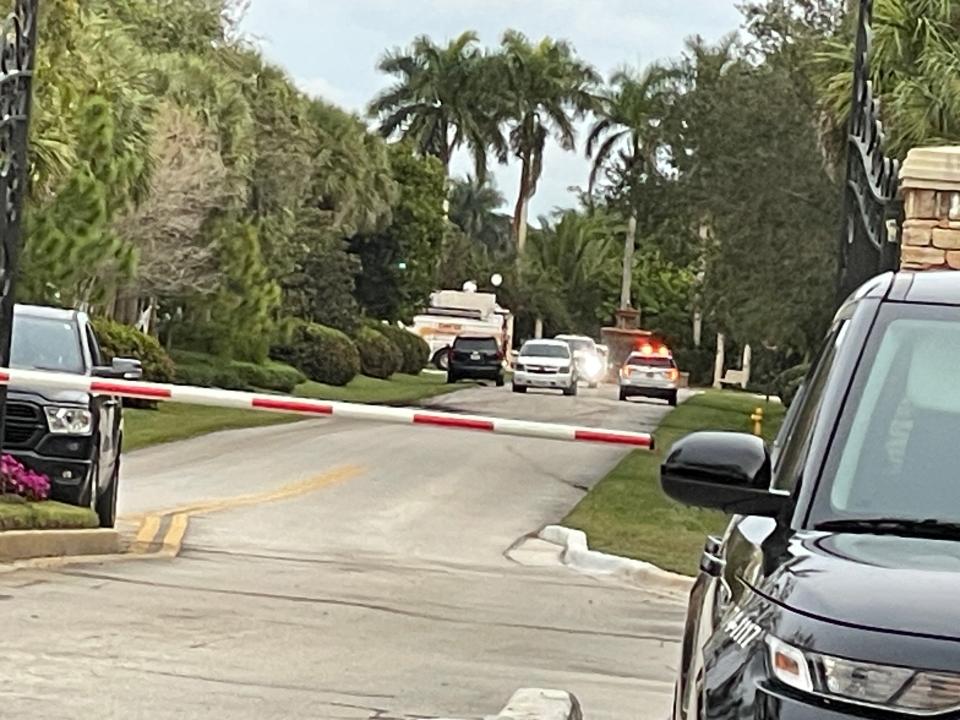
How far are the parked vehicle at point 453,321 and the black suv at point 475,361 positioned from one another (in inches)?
393

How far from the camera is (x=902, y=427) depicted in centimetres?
485

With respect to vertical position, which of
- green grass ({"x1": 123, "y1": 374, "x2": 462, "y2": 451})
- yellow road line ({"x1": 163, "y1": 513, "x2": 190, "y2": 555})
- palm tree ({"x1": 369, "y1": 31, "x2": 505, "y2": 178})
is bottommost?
green grass ({"x1": 123, "y1": 374, "x2": 462, "y2": 451})

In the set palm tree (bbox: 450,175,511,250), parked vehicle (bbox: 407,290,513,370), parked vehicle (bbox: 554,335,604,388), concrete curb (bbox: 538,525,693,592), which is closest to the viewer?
concrete curb (bbox: 538,525,693,592)

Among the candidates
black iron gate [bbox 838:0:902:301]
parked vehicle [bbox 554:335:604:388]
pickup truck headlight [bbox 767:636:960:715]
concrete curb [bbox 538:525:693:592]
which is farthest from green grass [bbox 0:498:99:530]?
parked vehicle [bbox 554:335:604:388]

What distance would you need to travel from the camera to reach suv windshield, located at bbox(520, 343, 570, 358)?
56469 millimetres

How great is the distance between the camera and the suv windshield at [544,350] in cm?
5647

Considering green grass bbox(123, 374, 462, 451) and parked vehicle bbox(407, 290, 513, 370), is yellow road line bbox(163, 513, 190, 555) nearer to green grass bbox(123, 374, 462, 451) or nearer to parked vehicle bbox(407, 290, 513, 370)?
green grass bbox(123, 374, 462, 451)

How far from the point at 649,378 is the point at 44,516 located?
41.5m

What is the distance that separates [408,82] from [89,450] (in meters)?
71.6

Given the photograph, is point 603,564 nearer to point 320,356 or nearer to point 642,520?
point 642,520

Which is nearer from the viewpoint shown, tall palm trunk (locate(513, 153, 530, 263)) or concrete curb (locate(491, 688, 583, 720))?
concrete curb (locate(491, 688, 583, 720))

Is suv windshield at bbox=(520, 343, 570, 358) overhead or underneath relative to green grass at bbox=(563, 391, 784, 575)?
overhead

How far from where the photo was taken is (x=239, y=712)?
8.32m

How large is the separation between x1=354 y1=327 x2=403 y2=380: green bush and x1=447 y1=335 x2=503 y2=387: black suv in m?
2.08
